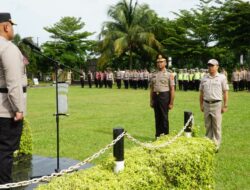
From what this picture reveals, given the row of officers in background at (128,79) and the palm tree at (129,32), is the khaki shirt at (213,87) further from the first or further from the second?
the palm tree at (129,32)

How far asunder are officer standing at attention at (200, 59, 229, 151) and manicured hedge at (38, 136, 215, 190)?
272 centimetres

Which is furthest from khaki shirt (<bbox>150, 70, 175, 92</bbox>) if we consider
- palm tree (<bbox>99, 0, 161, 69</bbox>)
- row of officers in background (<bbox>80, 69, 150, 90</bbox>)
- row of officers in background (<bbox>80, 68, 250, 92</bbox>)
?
palm tree (<bbox>99, 0, 161, 69</bbox>)

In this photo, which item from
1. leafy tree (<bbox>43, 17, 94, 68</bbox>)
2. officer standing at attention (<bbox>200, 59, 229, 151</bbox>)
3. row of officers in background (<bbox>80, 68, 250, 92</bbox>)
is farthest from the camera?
leafy tree (<bbox>43, 17, 94, 68</bbox>)

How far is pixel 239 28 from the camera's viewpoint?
35688 mm

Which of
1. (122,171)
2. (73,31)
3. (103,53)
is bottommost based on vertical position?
(122,171)

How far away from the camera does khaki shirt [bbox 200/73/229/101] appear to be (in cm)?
800

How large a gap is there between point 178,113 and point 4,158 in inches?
423

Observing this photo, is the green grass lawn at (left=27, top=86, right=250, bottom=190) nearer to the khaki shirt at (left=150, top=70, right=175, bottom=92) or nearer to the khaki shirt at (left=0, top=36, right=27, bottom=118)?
the khaki shirt at (left=150, top=70, right=175, bottom=92)

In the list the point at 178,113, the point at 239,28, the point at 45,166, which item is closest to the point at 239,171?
the point at 45,166

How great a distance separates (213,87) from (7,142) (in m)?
4.68

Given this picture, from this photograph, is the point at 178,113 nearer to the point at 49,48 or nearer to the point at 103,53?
the point at 103,53

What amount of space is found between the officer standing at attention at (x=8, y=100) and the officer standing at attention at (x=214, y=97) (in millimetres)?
4451

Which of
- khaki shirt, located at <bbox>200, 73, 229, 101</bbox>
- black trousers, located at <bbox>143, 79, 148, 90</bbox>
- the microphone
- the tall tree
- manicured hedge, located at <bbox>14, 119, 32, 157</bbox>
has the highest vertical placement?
the tall tree

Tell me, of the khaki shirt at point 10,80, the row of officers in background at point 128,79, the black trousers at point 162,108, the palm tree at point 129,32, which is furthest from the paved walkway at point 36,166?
the palm tree at point 129,32
